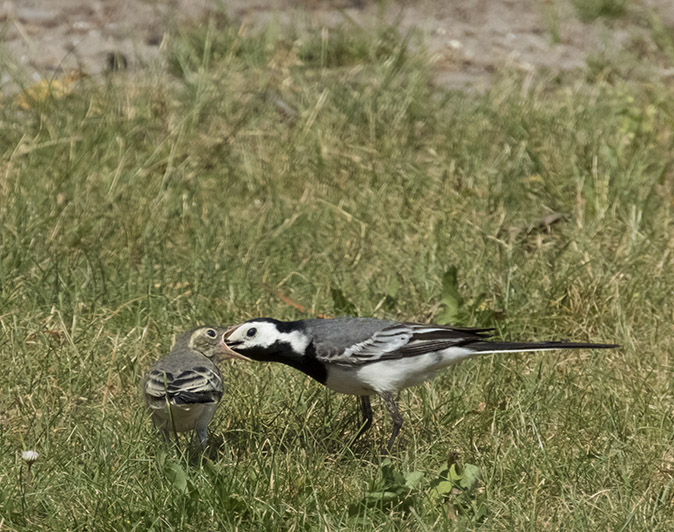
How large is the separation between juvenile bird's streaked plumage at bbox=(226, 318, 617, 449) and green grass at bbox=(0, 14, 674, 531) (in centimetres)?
28

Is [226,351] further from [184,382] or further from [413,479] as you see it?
[413,479]

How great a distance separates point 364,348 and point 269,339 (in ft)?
1.33

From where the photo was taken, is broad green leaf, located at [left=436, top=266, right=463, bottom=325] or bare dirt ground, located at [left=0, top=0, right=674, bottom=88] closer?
broad green leaf, located at [left=436, top=266, right=463, bottom=325]

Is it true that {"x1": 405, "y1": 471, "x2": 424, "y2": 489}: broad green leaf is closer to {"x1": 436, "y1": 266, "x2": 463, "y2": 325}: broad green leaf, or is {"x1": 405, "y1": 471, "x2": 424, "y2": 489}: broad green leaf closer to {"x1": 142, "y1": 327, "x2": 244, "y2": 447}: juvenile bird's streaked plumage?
{"x1": 142, "y1": 327, "x2": 244, "y2": 447}: juvenile bird's streaked plumage

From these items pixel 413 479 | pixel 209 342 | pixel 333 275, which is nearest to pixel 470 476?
pixel 413 479

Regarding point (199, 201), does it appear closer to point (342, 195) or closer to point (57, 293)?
point (342, 195)

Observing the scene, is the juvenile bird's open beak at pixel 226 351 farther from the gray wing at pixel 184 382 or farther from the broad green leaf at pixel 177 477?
the broad green leaf at pixel 177 477

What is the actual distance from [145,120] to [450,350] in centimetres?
372

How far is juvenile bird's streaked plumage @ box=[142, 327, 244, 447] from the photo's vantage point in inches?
157

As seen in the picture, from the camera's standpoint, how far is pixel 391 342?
4348 mm

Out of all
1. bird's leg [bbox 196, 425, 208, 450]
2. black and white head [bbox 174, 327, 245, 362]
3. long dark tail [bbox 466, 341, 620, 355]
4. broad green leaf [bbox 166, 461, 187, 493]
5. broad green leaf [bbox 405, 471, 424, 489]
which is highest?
long dark tail [bbox 466, 341, 620, 355]

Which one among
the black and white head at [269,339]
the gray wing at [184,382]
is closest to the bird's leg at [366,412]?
the black and white head at [269,339]

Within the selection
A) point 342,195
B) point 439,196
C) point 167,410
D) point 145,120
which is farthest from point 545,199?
point 167,410

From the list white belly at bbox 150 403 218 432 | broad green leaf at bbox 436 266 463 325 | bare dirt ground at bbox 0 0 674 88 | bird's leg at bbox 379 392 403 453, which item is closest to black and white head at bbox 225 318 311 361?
white belly at bbox 150 403 218 432
